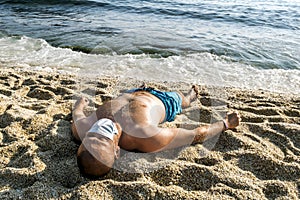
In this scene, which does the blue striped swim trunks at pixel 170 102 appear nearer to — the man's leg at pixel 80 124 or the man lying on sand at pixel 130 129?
the man lying on sand at pixel 130 129

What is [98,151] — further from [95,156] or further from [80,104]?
[80,104]

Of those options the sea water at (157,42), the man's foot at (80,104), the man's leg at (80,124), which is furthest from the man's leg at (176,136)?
the sea water at (157,42)

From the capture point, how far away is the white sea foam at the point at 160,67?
18.2ft

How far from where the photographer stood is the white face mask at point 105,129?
2.49 m

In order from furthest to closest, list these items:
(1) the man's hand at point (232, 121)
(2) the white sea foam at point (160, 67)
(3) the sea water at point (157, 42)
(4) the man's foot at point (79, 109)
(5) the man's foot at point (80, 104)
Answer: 1. (3) the sea water at point (157, 42)
2. (2) the white sea foam at point (160, 67)
3. (5) the man's foot at point (80, 104)
4. (1) the man's hand at point (232, 121)
5. (4) the man's foot at point (79, 109)

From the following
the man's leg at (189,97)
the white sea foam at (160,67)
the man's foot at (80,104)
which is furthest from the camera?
the white sea foam at (160,67)

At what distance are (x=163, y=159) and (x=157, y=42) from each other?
5752 millimetres

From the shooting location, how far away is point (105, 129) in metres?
2.54

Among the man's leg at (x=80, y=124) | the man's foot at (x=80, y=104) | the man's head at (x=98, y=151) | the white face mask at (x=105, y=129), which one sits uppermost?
the white face mask at (x=105, y=129)

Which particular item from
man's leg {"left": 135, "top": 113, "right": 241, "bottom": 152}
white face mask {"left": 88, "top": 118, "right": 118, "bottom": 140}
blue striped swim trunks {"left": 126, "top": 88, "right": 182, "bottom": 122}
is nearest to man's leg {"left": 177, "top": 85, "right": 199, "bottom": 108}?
blue striped swim trunks {"left": 126, "top": 88, "right": 182, "bottom": 122}

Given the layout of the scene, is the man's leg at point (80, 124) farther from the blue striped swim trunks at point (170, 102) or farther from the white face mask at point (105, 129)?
the blue striped swim trunks at point (170, 102)

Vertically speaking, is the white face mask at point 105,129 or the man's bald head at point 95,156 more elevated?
the white face mask at point 105,129

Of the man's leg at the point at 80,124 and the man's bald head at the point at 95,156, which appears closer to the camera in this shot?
the man's bald head at the point at 95,156

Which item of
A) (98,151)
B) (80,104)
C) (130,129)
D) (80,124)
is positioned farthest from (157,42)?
(98,151)
